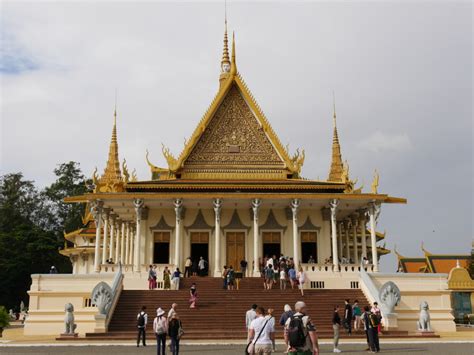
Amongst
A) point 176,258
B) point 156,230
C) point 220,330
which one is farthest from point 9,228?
point 220,330

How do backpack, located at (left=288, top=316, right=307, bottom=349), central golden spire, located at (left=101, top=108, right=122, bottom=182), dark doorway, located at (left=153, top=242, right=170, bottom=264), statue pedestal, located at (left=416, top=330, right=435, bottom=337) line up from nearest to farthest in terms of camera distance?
backpack, located at (left=288, top=316, right=307, bottom=349) < statue pedestal, located at (left=416, top=330, right=435, bottom=337) < dark doorway, located at (left=153, top=242, right=170, bottom=264) < central golden spire, located at (left=101, top=108, right=122, bottom=182)

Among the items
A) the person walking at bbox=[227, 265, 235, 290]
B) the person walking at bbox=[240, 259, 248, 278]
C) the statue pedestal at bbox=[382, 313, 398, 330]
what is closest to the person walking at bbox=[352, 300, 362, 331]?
the statue pedestal at bbox=[382, 313, 398, 330]

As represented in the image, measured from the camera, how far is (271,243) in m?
28.2

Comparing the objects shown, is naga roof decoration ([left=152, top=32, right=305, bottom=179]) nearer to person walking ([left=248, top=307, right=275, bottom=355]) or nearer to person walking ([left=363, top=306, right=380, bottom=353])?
person walking ([left=363, top=306, right=380, bottom=353])

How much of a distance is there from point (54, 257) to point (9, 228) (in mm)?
6791

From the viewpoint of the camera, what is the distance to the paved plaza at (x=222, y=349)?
13.8m

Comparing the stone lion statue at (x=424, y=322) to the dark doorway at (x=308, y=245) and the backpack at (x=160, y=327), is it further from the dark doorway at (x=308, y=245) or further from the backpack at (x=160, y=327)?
the backpack at (x=160, y=327)

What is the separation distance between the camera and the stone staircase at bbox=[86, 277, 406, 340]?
59.4ft

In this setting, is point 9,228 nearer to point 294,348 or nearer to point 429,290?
point 429,290

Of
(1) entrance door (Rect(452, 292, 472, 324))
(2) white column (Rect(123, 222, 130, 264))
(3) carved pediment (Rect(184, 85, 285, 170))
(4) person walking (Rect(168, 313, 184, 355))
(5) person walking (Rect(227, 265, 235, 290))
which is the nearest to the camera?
(4) person walking (Rect(168, 313, 184, 355))

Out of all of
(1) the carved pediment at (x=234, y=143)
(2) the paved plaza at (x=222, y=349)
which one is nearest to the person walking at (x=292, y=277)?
(2) the paved plaza at (x=222, y=349)

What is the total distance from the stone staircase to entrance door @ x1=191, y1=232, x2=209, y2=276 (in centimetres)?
471

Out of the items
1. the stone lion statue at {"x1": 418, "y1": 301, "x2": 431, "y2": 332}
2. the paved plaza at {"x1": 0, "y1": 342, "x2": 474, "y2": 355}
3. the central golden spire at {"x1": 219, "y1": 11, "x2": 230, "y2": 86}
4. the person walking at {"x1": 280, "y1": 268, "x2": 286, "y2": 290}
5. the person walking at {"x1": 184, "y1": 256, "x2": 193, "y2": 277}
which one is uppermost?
the central golden spire at {"x1": 219, "y1": 11, "x2": 230, "y2": 86}

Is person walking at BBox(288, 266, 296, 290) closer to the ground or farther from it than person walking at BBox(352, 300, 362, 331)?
farther from it
